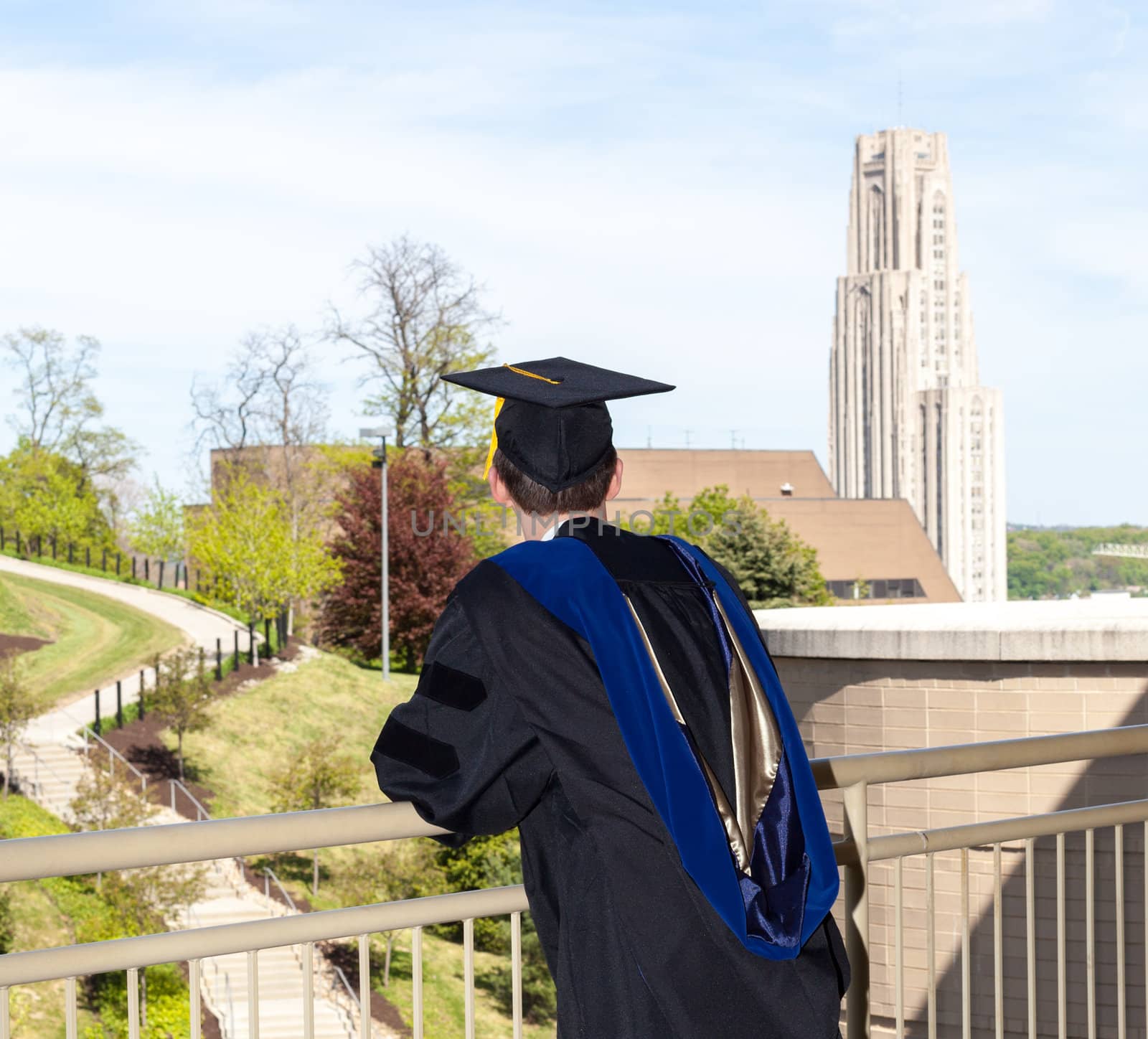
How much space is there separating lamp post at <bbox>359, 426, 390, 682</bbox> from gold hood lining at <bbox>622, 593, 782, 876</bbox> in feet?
117

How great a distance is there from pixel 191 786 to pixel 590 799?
109ft

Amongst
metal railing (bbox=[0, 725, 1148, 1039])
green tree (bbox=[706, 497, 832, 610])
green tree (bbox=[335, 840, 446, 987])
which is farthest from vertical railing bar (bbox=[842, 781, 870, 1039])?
green tree (bbox=[706, 497, 832, 610])

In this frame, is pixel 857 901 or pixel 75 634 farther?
pixel 75 634

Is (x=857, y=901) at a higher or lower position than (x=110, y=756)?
higher

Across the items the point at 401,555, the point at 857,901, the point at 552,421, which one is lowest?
the point at 401,555

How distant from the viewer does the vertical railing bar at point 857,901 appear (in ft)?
9.25

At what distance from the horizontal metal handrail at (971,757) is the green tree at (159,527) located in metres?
51.9

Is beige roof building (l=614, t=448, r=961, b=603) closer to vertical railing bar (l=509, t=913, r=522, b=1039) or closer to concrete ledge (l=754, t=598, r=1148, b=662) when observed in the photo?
concrete ledge (l=754, t=598, r=1148, b=662)

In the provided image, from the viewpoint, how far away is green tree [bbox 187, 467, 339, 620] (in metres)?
45.3

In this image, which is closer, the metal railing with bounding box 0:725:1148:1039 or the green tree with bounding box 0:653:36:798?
the metal railing with bounding box 0:725:1148:1039

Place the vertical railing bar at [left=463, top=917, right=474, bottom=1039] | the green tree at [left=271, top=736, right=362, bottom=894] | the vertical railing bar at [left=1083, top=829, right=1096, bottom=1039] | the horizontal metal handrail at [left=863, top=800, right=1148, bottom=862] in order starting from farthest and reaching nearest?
the green tree at [left=271, top=736, right=362, bottom=894], the vertical railing bar at [left=1083, top=829, right=1096, bottom=1039], the horizontal metal handrail at [left=863, top=800, right=1148, bottom=862], the vertical railing bar at [left=463, top=917, right=474, bottom=1039]

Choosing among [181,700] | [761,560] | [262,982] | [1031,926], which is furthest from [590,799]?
[761,560]

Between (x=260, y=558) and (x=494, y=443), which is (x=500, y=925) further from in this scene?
(x=494, y=443)

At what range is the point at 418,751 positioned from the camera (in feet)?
6.59
